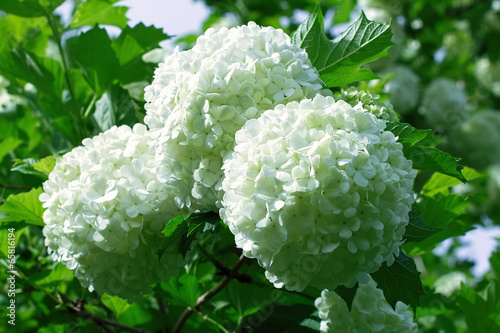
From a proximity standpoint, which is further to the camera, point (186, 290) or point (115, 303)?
point (115, 303)

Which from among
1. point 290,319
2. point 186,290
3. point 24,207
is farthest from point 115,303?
point 290,319

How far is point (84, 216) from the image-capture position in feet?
3.95

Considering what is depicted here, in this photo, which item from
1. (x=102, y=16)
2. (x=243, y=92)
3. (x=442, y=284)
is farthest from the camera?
(x=442, y=284)

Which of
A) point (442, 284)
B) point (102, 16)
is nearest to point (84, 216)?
point (102, 16)

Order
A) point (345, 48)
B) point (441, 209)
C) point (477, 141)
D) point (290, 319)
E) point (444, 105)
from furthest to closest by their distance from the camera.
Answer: point (477, 141) < point (444, 105) < point (441, 209) < point (290, 319) < point (345, 48)

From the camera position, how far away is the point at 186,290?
1562mm

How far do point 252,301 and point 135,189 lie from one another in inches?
23.4

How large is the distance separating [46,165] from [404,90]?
9.14ft

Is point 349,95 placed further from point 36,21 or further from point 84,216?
point 36,21

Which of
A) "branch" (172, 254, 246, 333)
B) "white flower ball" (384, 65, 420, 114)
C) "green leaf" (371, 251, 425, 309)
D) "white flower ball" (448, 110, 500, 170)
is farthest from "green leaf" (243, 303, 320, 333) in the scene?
"white flower ball" (448, 110, 500, 170)

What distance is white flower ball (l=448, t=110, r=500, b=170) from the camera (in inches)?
152

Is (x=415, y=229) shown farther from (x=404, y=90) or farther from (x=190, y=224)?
(x=404, y=90)

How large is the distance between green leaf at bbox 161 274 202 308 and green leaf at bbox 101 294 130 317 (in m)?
0.22

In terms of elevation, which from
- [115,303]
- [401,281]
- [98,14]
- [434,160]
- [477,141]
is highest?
[98,14]
